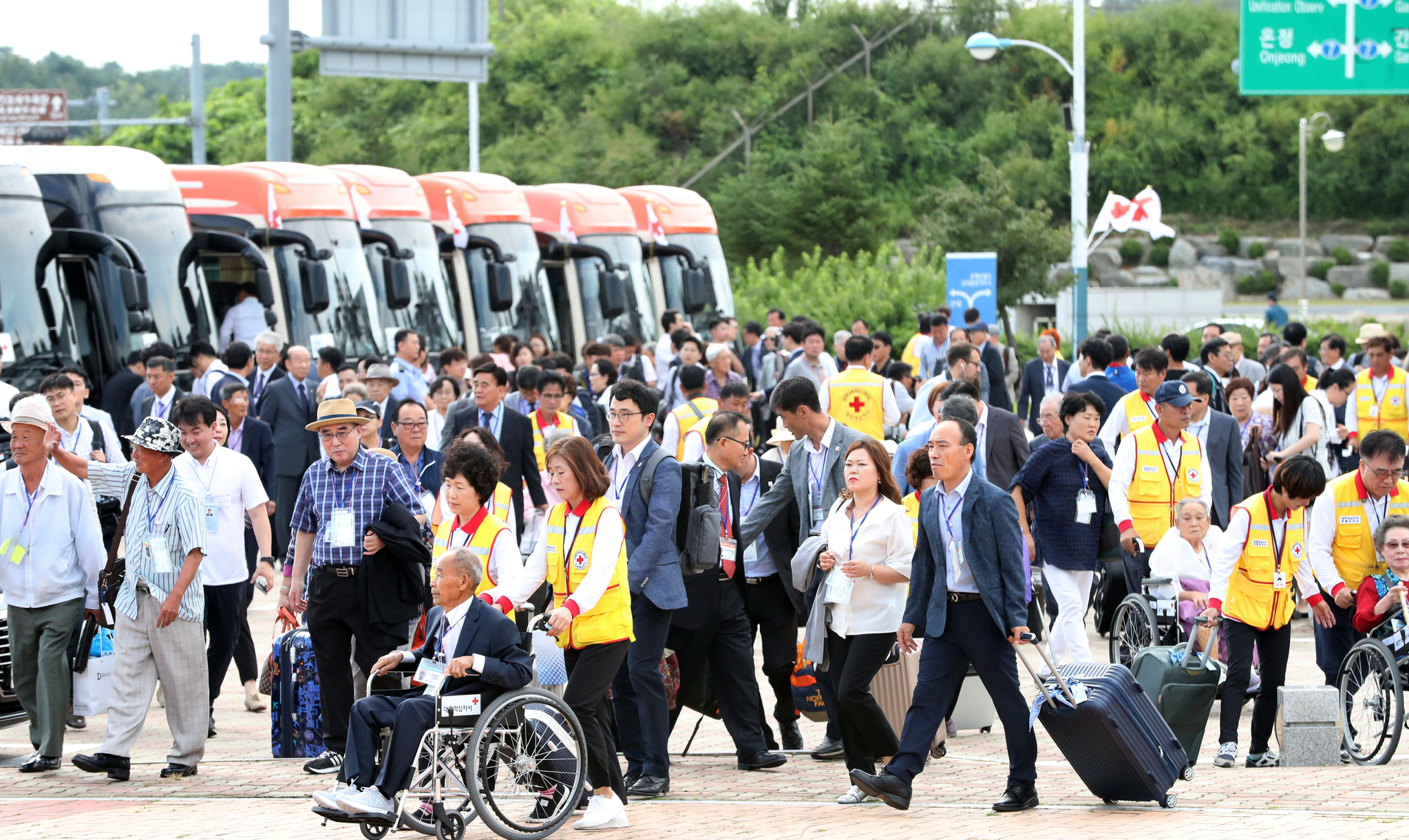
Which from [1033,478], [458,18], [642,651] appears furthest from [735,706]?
[458,18]

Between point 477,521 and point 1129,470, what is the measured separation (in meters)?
4.20

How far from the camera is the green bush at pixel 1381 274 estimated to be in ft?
179

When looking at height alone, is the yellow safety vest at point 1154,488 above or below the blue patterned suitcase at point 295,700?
above

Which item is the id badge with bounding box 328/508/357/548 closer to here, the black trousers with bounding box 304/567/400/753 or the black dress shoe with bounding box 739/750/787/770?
the black trousers with bounding box 304/567/400/753

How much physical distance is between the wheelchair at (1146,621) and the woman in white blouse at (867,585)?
7.58 feet

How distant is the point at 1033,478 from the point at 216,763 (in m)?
4.82

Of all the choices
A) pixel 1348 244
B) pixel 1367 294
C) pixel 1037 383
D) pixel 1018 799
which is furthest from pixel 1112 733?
pixel 1348 244

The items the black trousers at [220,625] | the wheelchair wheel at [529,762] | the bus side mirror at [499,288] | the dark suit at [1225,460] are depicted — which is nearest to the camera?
the wheelchair wheel at [529,762]

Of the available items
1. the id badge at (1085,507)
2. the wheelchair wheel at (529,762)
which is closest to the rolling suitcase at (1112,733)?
the wheelchair wheel at (529,762)

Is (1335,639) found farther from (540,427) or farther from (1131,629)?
(540,427)

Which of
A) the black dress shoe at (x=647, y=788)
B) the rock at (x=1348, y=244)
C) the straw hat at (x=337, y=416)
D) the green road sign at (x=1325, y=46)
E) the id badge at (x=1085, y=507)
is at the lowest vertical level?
the black dress shoe at (x=647, y=788)

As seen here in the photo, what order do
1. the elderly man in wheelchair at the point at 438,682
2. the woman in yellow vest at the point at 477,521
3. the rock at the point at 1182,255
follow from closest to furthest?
the elderly man in wheelchair at the point at 438,682 < the woman in yellow vest at the point at 477,521 < the rock at the point at 1182,255

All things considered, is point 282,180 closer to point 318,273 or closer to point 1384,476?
point 318,273

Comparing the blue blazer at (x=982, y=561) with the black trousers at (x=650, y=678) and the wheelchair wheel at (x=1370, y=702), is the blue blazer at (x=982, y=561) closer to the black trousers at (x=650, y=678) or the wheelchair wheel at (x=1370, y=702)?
the black trousers at (x=650, y=678)
